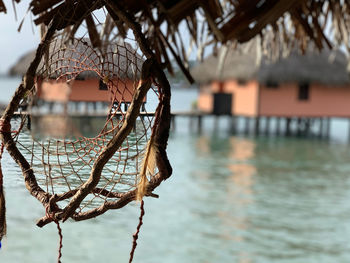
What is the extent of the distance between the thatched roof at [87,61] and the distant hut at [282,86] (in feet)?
54.2

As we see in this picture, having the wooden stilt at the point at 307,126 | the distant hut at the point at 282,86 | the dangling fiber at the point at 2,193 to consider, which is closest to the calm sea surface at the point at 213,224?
the dangling fiber at the point at 2,193

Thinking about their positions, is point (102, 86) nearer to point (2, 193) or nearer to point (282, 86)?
point (2, 193)

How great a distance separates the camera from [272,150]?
15.5 meters

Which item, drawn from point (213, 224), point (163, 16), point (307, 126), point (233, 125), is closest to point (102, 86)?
point (163, 16)

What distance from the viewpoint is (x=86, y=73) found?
83 cm

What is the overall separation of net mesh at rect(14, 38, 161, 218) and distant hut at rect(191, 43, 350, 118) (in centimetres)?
1652

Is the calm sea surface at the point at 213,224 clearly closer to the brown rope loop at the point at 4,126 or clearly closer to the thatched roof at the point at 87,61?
the brown rope loop at the point at 4,126

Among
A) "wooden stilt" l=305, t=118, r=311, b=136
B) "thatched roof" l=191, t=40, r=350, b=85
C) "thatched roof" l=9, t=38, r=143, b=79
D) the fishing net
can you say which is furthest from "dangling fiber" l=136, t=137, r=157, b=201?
"wooden stilt" l=305, t=118, r=311, b=136

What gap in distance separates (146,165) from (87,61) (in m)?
0.19

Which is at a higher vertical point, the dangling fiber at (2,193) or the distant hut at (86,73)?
the distant hut at (86,73)

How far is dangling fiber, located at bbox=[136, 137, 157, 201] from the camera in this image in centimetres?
73

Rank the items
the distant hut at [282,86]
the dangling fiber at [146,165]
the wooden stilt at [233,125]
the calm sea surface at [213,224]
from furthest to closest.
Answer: the wooden stilt at [233,125] < the distant hut at [282,86] < the calm sea surface at [213,224] < the dangling fiber at [146,165]

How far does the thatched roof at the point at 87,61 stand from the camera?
2.65 ft

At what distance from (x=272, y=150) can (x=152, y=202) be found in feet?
31.6
